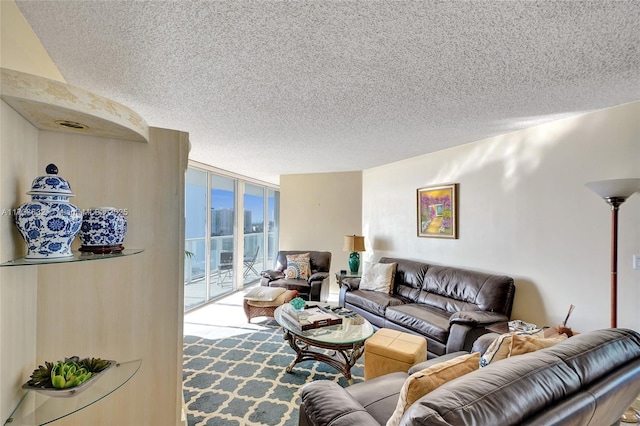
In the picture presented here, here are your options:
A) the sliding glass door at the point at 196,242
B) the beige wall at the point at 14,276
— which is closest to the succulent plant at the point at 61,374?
the beige wall at the point at 14,276

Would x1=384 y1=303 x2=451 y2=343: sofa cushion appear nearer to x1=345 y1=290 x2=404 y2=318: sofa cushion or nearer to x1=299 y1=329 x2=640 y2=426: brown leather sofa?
x1=345 y1=290 x2=404 y2=318: sofa cushion

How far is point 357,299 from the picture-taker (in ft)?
Answer: 13.4

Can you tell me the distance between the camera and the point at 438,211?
411 cm

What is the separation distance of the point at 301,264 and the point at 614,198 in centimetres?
408

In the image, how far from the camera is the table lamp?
5020 mm

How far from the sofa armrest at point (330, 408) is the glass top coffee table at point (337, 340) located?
104 centimetres

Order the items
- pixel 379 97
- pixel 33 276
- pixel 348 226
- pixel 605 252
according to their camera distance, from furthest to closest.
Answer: pixel 348 226 < pixel 605 252 < pixel 379 97 < pixel 33 276

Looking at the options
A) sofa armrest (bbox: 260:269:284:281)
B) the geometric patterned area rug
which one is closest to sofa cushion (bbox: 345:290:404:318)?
the geometric patterned area rug

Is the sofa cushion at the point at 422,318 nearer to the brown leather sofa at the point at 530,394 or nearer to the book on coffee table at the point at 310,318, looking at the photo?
the book on coffee table at the point at 310,318

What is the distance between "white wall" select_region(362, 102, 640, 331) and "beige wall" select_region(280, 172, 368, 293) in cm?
193

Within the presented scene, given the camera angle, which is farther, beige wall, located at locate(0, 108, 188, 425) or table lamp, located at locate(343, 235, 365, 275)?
table lamp, located at locate(343, 235, 365, 275)

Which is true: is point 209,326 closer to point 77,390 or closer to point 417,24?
point 77,390

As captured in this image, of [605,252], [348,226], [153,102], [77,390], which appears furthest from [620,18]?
[348,226]

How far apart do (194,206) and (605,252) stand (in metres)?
5.22
